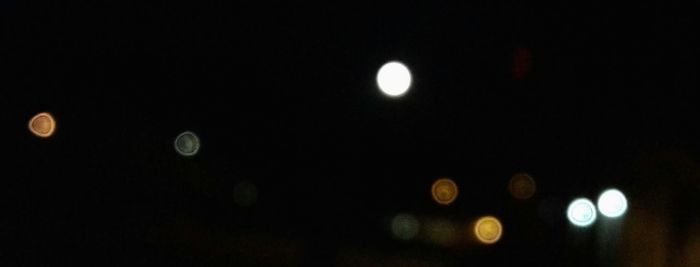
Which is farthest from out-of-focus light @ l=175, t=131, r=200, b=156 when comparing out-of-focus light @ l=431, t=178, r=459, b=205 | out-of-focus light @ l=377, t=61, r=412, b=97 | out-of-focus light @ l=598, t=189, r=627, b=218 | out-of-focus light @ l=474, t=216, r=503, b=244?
out-of-focus light @ l=598, t=189, r=627, b=218

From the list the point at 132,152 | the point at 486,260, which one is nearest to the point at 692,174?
the point at 486,260

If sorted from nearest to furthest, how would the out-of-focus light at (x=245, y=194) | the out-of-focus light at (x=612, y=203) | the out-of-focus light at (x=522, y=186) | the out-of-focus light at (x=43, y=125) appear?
the out-of-focus light at (x=43, y=125) → the out-of-focus light at (x=245, y=194) → the out-of-focus light at (x=522, y=186) → the out-of-focus light at (x=612, y=203)

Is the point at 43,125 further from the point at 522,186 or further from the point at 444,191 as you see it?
the point at 522,186

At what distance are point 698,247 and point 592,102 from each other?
4.10ft

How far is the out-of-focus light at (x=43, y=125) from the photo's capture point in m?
3.31

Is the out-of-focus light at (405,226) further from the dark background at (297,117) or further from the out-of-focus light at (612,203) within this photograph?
the out-of-focus light at (612,203)

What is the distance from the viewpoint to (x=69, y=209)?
11.1 ft

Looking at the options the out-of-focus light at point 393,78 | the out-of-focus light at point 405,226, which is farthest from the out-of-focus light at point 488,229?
the out-of-focus light at point 393,78

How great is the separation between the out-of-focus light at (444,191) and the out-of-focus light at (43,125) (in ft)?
5.38

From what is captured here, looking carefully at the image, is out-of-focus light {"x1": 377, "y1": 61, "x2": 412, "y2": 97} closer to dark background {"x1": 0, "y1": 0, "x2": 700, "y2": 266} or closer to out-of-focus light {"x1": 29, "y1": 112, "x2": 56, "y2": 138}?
dark background {"x1": 0, "y1": 0, "x2": 700, "y2": 266}

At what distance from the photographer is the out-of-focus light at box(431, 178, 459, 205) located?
4.11 metres

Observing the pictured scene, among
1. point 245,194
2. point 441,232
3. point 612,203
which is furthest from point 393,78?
point 612,203

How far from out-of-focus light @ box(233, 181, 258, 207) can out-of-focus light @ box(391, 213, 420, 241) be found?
0.64 meters

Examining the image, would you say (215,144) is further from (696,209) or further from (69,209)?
(696,209)
